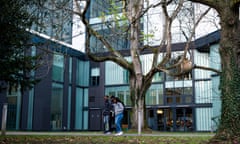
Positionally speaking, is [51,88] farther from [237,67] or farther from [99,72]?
[237,67]

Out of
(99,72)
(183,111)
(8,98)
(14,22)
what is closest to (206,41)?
(183,111)

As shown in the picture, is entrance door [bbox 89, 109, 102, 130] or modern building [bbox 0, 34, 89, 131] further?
entrance door [bbox 89, 109, 102, 130]

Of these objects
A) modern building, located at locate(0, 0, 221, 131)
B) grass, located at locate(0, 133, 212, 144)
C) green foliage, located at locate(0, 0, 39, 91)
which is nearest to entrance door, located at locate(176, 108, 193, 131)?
modern building, located at locate(0, 0, 221, 131)

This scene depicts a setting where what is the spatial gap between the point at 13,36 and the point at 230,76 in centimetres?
712

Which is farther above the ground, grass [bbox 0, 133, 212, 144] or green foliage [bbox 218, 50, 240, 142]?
green foliage [bbox 218, 50, 240, 142]

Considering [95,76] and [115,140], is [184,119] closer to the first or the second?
[95,76]

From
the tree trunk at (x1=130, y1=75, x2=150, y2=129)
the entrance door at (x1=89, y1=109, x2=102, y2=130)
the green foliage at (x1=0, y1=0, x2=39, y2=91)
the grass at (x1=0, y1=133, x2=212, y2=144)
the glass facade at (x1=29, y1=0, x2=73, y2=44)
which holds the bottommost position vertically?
the entrance door at (x1=89, y1=109, x2=102, y2=130)

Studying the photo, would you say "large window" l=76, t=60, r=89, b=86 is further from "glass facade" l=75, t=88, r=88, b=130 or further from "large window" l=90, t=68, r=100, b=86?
"glass facade" l=75, t=88, r=88, b=130

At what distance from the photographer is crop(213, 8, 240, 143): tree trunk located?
23.9 feet

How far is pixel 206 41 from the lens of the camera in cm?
2914

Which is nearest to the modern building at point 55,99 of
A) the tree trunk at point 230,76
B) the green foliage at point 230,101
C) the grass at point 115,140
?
the grass at point 115,140

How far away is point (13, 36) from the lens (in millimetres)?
10750

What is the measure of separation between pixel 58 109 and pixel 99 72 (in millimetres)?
7422

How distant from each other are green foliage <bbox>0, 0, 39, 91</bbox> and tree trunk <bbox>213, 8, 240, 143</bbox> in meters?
6.73
